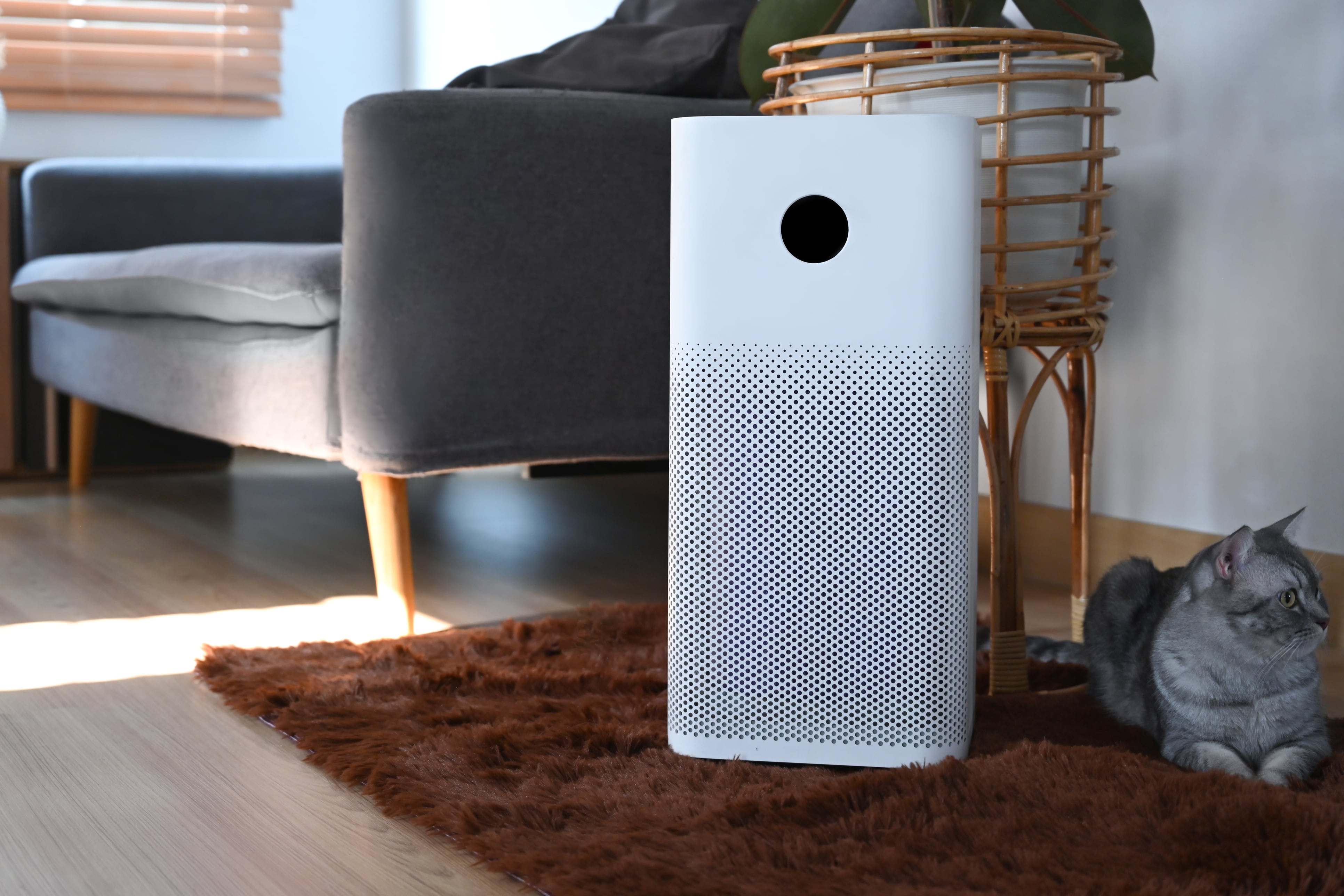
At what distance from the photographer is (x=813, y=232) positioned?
105cm

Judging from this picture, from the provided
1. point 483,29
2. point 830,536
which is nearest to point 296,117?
point 483,29

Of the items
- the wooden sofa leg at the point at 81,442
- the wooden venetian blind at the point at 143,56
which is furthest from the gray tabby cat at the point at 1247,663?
the wooden venetian blind at the point at 143,56

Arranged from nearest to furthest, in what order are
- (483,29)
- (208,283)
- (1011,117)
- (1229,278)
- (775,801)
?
(775,801) → (1011,117) → (1229,278) → (208,283) → (483,29)

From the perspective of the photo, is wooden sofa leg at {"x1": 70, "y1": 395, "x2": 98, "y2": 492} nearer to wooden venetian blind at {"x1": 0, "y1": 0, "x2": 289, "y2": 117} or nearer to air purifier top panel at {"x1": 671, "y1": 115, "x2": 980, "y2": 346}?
wooden venetian blind at {"x1": 0, "y1": 0, "x2": 289, "y2": 117}

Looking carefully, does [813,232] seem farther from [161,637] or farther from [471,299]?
[161,637]

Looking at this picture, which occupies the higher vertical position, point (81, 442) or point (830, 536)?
point (830, 536)

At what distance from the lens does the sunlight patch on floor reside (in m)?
1.35

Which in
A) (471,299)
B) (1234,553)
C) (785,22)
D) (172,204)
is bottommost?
(1234,553)

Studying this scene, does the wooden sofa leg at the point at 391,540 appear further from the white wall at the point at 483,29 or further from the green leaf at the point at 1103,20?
the white wall at the point at 483,29

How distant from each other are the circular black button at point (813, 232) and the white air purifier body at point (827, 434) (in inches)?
0.4

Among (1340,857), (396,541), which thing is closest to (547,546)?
(396,541)

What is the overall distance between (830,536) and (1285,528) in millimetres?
372

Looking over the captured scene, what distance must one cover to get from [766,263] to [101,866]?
0.62 m

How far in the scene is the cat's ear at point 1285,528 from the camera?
1049 millimetres
